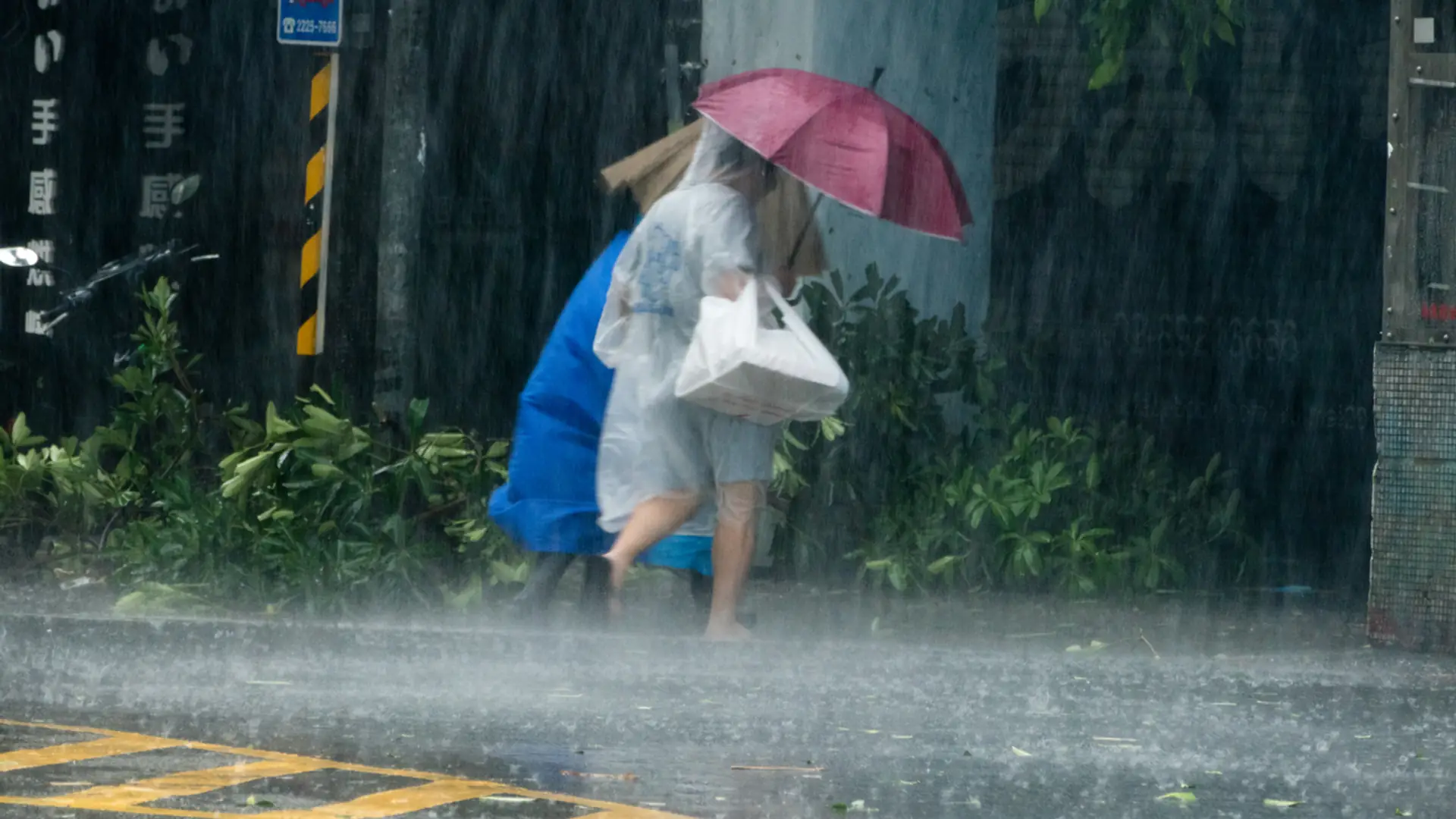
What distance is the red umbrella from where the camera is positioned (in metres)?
8.05

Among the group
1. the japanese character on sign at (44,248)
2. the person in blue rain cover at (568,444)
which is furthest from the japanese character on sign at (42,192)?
the person in blue rain cover at (568,444)

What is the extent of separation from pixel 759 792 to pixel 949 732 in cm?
106

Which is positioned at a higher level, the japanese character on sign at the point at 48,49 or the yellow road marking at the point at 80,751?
the japanese character on sign at the point at 48,49

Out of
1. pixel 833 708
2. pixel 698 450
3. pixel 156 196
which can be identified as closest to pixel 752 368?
pixel 698 450

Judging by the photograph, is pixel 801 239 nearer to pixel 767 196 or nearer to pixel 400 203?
pixel 767 196

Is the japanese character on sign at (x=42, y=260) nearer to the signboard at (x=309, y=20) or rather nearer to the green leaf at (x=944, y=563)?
the signboard at (x=309, y=20)

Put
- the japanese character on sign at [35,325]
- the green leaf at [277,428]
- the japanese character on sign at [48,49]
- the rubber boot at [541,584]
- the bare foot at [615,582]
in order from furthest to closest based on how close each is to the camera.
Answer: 1. the japanese character on sign at [48,49]
2. the japanese character on sign at [35,325]
3. the green leaf at [277,428]
4. the rubber boot at [541,584]
5. the bare foot at [615,582]

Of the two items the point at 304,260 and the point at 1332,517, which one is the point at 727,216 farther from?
the point at 1332,517

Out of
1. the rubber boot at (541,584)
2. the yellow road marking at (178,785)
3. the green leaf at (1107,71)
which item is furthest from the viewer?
the green leaf at (1107,71)

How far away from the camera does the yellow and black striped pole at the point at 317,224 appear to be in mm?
9969

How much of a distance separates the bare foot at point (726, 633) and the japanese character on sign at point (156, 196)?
4.95 meters

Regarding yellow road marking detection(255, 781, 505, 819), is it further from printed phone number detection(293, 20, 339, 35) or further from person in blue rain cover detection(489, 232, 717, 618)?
printed phone number detection(293, 20, 339, 35)

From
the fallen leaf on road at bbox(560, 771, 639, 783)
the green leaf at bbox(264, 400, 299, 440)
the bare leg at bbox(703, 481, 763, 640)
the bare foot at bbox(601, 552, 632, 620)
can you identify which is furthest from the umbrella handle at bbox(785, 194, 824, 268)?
the fallen leaf on road at bbox(560, 771, 639, 783)

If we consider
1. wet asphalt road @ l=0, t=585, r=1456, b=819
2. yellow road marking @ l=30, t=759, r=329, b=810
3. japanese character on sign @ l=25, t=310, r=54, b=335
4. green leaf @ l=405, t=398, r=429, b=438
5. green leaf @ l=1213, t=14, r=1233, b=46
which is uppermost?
green leaf @ l=1213, t=14, r=1233, b=46
